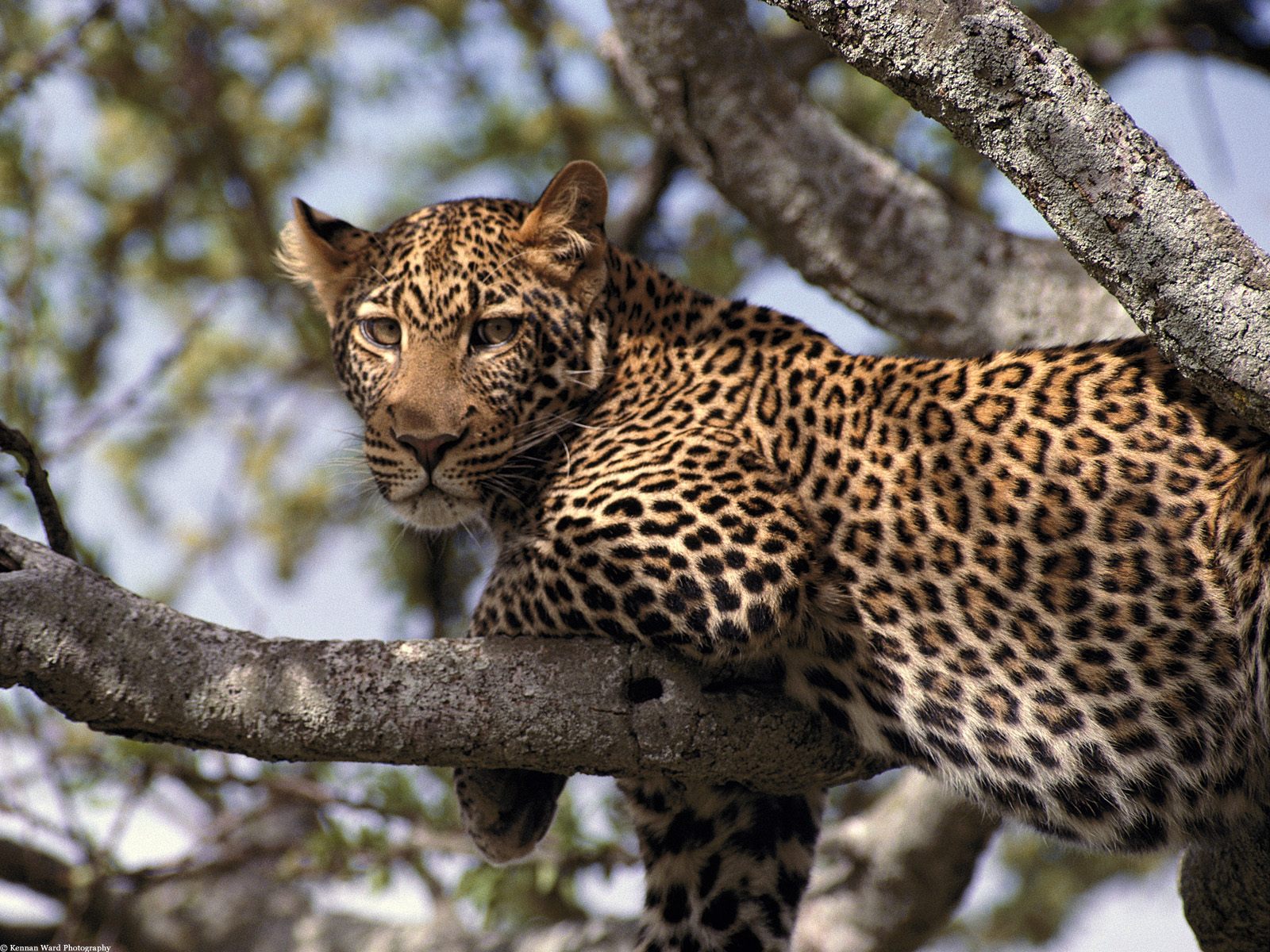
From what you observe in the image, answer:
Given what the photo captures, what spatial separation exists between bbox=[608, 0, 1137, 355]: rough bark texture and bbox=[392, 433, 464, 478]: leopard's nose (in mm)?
2785

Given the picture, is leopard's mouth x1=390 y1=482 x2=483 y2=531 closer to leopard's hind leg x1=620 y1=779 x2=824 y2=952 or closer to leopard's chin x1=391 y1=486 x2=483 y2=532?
leopard's chin x1=391 y1=486 x2=483 y2=532

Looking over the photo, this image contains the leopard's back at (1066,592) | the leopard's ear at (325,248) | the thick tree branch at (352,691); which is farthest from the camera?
the leopard's ear at (325,248)

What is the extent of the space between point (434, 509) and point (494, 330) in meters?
0.73

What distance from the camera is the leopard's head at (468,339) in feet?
17.4

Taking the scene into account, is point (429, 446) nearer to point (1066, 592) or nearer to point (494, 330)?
point (494, 330)

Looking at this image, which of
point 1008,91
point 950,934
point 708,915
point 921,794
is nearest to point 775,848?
point 708,915

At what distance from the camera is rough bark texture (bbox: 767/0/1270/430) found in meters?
3.63

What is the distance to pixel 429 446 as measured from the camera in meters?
5.21

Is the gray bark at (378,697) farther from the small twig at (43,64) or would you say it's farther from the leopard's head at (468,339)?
the small twig at (43,64)

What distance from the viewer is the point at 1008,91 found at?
12.0 ft

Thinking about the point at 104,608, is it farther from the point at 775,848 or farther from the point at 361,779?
the point at 361,779

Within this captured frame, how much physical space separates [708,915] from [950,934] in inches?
223

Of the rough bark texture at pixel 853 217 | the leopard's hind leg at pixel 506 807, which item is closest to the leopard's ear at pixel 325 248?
the rough bark texture at pixel 853 217

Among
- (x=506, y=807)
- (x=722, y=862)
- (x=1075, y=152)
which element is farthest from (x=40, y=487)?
(x=1075, y=152)
